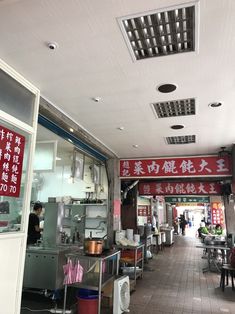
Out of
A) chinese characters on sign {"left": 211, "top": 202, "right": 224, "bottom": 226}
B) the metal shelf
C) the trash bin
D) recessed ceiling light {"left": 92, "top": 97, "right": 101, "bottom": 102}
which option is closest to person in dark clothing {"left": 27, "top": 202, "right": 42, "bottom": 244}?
the metal shelf

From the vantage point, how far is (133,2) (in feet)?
6.90

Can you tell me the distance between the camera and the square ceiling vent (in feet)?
7.38

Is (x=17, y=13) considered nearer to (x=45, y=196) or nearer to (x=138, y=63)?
(x=138, y=63)

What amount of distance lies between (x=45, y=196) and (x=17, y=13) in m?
6.53

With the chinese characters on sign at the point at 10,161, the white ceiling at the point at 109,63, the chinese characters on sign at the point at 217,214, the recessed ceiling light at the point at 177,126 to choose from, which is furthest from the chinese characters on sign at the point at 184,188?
the chinese characters on sign at the point at 217,214

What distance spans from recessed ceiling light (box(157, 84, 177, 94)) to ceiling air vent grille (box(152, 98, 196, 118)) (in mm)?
367

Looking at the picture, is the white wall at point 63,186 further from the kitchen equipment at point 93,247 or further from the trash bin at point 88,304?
the trash bin at point 88,304

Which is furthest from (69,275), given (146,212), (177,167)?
(146,212)

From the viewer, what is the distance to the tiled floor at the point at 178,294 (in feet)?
14.6

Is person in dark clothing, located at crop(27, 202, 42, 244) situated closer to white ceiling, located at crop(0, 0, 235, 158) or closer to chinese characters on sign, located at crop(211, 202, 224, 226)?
white ceiling, located at crop(0, 0, 235, 158)

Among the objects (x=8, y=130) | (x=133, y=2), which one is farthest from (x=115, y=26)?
(x=8, y=130)

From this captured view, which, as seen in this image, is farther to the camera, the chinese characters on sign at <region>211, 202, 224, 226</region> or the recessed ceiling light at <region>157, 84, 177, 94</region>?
the chinese characters on sign at <region>211, 202, 224, 226</region>

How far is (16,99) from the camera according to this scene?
316 cm

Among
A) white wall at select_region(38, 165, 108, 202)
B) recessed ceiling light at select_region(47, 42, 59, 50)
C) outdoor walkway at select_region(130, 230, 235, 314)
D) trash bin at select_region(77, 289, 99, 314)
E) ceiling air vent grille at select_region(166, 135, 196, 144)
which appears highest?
recessed ceiling light at select_region(47, 42, 59, 50)
